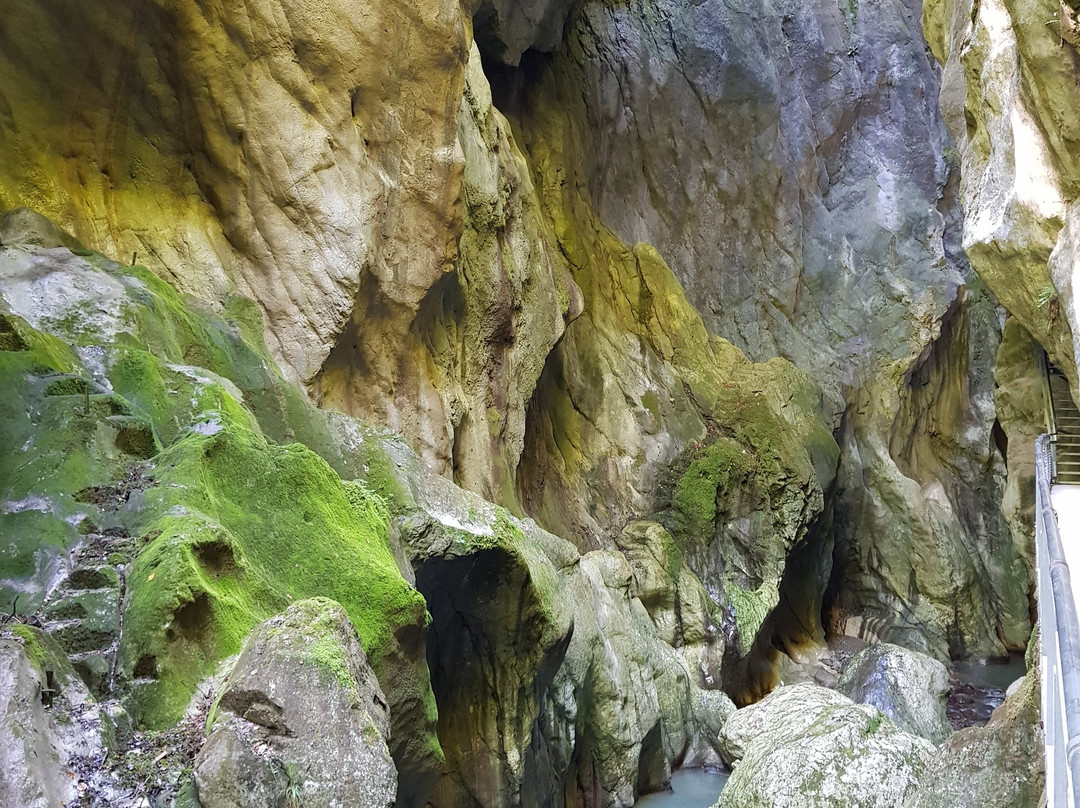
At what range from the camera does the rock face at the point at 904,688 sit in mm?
14227

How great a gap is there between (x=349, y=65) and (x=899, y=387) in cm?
1867

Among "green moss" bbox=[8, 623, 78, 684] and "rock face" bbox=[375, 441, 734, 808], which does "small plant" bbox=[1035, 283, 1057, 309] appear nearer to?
"rock face" bbox=[375, 441, 734, 808]

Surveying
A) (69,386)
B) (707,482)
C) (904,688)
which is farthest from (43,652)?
(707,482)

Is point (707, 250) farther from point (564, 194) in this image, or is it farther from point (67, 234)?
point (67, 234)

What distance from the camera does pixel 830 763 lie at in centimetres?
874

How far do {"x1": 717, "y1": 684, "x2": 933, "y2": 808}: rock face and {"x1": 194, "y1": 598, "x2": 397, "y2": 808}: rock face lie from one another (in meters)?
5.31

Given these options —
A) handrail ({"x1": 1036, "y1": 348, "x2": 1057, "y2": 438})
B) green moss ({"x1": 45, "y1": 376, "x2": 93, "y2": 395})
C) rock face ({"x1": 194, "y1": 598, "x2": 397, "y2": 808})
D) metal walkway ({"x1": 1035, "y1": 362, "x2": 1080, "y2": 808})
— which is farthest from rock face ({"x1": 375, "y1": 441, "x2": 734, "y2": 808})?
handrail ({"x1": 1036, "y1": 348, "x2": 1057, "y2": 438})

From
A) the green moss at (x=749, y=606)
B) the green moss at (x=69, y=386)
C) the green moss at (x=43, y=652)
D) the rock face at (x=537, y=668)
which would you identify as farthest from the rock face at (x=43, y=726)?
the green moss at (x=749, y=606)

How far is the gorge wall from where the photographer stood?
664 cm

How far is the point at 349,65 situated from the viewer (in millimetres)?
11156

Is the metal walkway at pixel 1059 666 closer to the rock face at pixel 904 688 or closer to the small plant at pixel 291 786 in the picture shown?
the small plant at pixel 291 786

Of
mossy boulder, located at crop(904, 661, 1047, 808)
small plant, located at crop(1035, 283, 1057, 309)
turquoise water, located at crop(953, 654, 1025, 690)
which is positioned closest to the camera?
mossy boulder, located at crop(904, 661, 1047, 808)

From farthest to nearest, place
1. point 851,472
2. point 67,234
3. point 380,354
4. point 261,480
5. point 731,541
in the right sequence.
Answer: point 851,472 → point 731,541 → point 380,354 → point 67,234 → point 261,480

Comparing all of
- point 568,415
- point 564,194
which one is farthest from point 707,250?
point 568,415
